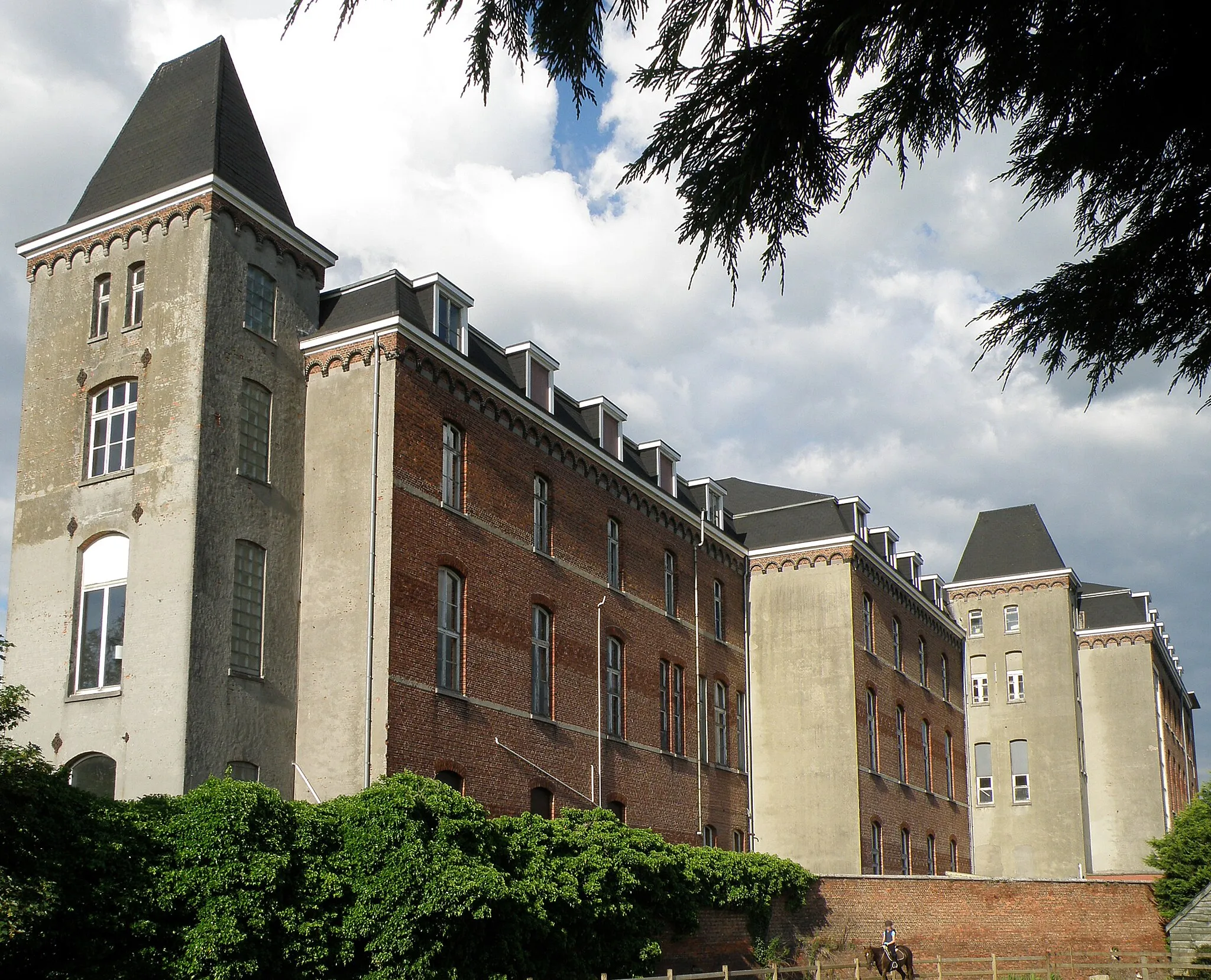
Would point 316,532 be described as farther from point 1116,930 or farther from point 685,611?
point 1116,930

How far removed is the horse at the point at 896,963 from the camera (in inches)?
1091

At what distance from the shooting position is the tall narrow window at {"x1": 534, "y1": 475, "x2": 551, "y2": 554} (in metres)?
27.3

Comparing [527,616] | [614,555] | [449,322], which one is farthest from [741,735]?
[449,322]

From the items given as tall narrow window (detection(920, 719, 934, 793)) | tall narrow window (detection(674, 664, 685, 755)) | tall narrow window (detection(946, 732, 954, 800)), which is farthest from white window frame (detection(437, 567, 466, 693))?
tall narrow window (detection(946, 732, 954, 800))

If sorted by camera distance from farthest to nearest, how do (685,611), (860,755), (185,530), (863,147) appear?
(860,755) → (685,611) → (185,530) → (863,147)

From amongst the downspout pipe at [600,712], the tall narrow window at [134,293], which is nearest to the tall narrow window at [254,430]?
the tall narrow window at [134,293]

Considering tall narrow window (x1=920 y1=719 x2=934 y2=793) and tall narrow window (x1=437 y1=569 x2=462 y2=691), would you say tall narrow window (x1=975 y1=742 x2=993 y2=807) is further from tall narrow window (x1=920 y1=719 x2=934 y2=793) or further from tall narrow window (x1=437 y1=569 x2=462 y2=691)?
tall narrow window (x1=437 y1=569 x2=462 y2=691)

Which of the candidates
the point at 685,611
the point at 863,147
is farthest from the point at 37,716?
the point at 863,147

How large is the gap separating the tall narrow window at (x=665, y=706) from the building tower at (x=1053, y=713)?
22.7 metres

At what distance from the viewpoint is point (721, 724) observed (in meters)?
35.0

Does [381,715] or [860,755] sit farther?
[860,755]

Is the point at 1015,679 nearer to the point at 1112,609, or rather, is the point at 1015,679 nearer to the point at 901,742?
the point at 1112,609

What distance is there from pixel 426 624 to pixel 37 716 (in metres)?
6.45

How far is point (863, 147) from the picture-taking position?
423 cm
